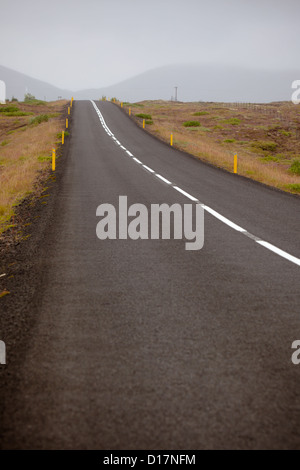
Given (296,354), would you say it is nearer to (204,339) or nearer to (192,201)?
(204,339)

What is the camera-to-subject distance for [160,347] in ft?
11.6

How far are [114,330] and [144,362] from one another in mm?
649

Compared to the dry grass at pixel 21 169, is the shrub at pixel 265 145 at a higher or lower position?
higher

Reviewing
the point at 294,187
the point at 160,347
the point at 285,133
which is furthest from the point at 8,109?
the point at 160,347

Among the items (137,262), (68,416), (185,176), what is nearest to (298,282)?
(137,262)

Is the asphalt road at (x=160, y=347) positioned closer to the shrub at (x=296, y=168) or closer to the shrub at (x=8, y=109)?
the shrub at (x=296, y=168)

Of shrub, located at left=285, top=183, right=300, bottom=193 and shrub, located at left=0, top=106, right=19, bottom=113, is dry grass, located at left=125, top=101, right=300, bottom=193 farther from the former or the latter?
shrub, located at left=0, top=106, right=19, bottom=113

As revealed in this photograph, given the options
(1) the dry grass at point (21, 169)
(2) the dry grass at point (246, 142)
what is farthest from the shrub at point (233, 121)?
(1) the dry grass at point (21, 169)

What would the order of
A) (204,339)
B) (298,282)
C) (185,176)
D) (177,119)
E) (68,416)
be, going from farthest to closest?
(177,119), (185,176), (298,282), (204,339), (68,416)

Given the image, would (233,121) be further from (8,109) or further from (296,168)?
(8,109)

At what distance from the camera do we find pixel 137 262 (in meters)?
6.08

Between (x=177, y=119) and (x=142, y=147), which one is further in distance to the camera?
(x=177, y=119)

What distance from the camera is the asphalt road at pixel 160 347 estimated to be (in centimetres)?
254
